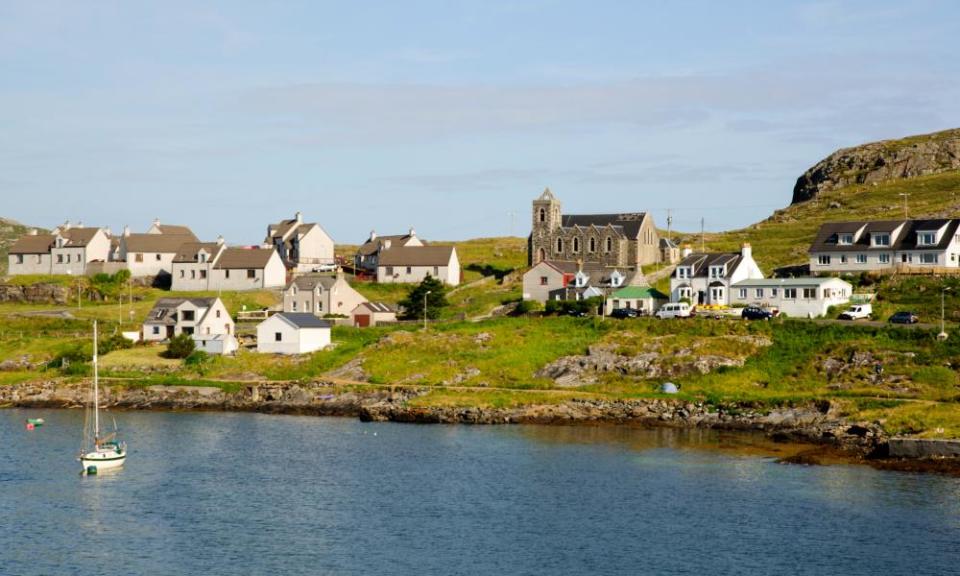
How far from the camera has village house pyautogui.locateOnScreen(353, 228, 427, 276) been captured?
478 ft

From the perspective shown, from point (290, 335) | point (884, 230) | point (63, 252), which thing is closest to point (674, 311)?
point (884, 230)

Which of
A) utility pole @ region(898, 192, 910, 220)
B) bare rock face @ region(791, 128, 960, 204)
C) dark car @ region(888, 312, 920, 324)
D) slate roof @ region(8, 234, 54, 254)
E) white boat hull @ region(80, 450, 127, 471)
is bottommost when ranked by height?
white boat hull @ region(80, 450, 127, 471)

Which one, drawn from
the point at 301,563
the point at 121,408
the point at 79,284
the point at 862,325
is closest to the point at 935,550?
the point at 301,563

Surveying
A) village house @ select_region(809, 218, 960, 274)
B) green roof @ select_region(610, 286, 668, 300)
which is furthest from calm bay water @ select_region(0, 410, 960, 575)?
village house @ select_region(809, 218, 960, 274)

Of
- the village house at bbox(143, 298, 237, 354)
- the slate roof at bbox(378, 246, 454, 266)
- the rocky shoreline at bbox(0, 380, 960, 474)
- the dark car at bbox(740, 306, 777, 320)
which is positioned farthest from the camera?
the slate roof at bbox(378, 246, 454, 266)

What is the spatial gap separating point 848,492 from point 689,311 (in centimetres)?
4314

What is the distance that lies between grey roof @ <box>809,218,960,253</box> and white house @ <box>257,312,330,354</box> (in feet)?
161

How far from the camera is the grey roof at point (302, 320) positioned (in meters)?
104

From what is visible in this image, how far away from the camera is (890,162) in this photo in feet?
Answer: 615

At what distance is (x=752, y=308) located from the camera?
3954 inches

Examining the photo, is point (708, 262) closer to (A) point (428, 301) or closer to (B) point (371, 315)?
(A) point (428, 301)

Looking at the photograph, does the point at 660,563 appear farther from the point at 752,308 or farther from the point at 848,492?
the point at 752,308

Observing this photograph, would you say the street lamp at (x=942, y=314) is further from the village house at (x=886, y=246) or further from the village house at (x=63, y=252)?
the village house at (x=63, y=252)

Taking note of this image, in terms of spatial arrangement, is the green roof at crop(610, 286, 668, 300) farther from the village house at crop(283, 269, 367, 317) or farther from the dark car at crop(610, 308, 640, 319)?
the village house at crop(283, 269, 367, 317)
